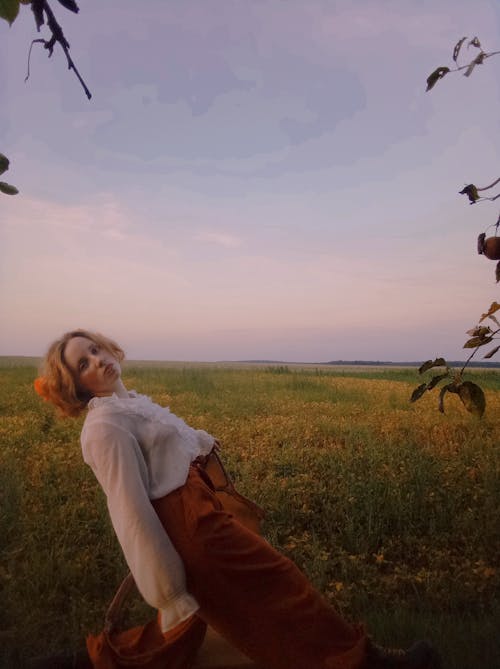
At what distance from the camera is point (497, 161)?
2.49m

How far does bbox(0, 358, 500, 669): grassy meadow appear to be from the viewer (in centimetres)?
187

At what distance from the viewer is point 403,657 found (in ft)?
4.92

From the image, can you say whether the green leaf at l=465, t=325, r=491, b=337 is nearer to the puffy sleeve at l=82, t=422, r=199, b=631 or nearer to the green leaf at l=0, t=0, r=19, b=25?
the puffy sleeve at l=82, t=422, r=199, b=631

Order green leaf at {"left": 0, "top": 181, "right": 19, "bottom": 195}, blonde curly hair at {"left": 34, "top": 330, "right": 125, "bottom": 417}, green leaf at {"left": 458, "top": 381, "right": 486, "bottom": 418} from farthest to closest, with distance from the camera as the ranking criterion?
blonde curly hair at {"left": 34, "top": 330, "right": 125, "bottom": 417}
green leaf at {"left": 458, "top": 381, "right": 486, "bottom": 418}
green leaf at {"left": 0, "top": 181, "right": 19, "bottom": 195}

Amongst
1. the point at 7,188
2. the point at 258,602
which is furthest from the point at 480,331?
the point at 7,188

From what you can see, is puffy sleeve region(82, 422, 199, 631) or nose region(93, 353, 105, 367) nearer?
puffy sleeve region(82, 422, 199, 631)

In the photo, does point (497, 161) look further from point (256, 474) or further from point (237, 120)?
point (256, 474)

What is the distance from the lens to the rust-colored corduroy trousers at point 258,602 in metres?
1.39

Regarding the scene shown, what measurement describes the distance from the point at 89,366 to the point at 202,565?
64cm

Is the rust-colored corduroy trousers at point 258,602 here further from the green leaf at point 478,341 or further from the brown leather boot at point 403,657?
the green leaf at point 478,341

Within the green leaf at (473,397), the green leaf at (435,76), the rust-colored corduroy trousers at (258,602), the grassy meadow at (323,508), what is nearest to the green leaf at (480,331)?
the green leaf at (473,397)

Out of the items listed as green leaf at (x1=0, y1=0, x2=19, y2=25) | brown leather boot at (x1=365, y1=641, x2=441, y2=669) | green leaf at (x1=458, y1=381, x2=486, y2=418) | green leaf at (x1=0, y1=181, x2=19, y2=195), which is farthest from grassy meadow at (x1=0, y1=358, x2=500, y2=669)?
green leaf at (x1=0, y1=0, x2=19, y2=25)

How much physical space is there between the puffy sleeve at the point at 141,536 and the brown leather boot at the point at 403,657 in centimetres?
45

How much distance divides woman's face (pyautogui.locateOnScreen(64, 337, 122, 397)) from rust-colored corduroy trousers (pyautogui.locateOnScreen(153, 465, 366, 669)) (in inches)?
18.1
